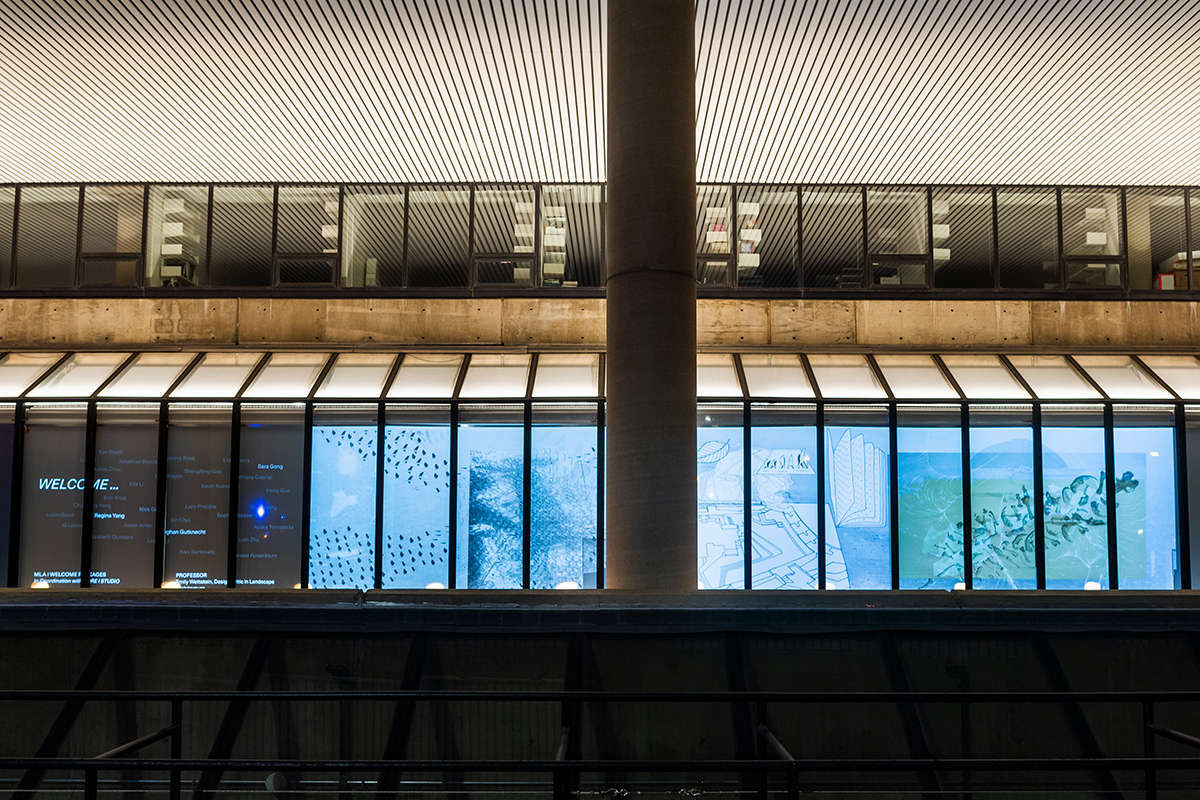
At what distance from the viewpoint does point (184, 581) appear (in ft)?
45.5

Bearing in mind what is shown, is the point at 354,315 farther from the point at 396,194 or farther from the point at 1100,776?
the point at 1100,776

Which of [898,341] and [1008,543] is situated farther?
[898,341]

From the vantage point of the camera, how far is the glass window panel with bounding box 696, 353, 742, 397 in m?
14.2

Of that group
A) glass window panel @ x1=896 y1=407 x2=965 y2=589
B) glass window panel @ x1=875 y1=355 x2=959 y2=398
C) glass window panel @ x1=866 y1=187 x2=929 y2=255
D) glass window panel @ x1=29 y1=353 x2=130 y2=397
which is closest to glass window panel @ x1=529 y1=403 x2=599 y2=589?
glass window panel @ x1=896 y1=407 x2=965 y2=589

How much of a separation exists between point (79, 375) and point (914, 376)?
14.8 meters

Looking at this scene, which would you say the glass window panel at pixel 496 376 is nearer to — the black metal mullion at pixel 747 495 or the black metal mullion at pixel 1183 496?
the black metal mullion at pixel 747 495

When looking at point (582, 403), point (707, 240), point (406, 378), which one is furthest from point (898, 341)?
point (406, 378)

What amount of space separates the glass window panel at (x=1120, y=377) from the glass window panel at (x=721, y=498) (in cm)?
653

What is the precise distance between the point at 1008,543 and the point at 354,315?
1219cm

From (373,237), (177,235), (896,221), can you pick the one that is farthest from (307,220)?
(896,221)

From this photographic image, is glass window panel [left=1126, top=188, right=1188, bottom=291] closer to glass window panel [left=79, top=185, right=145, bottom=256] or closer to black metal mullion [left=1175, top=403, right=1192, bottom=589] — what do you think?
black metal mullion [left=1175, top=403, right=1192, bottom=589]

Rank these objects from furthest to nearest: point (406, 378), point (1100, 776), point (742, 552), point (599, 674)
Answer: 1. point (406, 378)
2. point (742, 552)
3. point (599, 674)
4. point (1100, 776)

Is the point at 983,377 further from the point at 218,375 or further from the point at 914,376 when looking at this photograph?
the point at 218,375

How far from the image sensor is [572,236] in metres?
16.3
